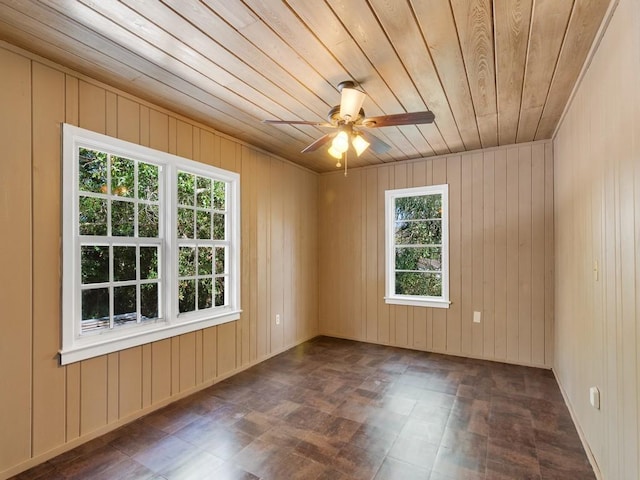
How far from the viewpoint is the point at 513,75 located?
7.57 feet

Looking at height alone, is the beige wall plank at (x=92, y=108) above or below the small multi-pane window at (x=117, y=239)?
above

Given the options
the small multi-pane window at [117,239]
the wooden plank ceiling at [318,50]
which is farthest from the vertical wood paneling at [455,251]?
the small multi-pane window at [117,239]

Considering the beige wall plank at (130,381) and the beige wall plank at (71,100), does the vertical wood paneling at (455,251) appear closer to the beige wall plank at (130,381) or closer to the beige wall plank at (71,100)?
the beige wall plank at (130,381)

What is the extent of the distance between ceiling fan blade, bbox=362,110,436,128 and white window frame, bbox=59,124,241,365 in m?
1.84

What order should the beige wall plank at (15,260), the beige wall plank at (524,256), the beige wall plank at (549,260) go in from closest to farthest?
the beige wall plank at (15,260) → the beige wall plank at (549,260) → the beige wall plank at (524,256)

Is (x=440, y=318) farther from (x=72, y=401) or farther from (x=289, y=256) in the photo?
(x=72, y=401)

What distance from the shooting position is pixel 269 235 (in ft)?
13.7

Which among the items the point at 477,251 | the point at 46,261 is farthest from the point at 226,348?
the point at 477,251

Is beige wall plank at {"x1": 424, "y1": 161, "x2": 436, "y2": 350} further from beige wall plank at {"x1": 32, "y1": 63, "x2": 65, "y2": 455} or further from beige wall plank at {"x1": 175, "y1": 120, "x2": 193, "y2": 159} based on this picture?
beige wall plank at {"x1": 32, "y1": 63, "x2": 65, "y2": 455}

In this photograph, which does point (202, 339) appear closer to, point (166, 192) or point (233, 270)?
point (233, 270)

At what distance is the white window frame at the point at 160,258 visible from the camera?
2.23m

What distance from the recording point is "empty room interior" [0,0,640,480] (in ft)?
5.78

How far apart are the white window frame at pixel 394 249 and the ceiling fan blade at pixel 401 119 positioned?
7.75 ft

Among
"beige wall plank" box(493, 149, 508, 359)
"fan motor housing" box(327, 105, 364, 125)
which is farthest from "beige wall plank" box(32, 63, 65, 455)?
"beige wall plank" box(493, 149, 508, 359)
